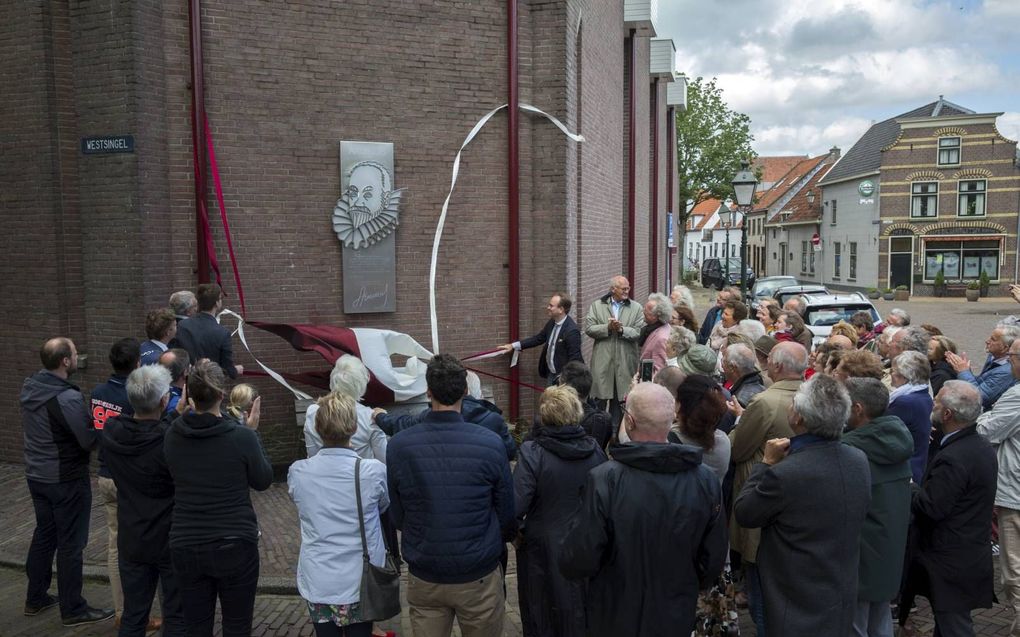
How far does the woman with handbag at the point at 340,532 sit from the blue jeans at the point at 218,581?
37cm

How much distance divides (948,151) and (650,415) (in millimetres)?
45733

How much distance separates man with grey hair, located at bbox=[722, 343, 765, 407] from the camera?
5395 mm

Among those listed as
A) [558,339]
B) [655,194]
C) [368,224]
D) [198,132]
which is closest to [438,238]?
[368,224]

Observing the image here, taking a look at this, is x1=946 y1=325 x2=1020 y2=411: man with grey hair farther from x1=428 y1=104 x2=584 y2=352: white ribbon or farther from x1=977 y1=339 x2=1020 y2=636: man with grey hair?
x1=428 y1=104 x2=584 y2=352: white ribbon

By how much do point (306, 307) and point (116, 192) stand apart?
2337 millimetres

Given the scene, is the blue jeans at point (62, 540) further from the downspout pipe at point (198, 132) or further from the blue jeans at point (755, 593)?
the blue jeans at point (755, 593)

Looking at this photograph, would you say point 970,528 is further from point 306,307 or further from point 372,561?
point 306,307

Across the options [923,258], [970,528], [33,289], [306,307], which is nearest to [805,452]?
[970,528]

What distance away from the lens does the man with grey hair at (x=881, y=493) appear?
421cm

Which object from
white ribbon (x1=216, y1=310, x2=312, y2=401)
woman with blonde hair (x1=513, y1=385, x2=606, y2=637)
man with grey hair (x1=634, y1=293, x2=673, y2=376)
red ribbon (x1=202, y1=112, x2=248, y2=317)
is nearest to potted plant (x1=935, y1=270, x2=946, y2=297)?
man with grey hair (x1=634, y1=293, x2=673, y2=376)

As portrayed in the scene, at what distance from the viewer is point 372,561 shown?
4105 mm

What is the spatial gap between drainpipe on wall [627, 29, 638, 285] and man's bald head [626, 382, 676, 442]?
1265 cm
